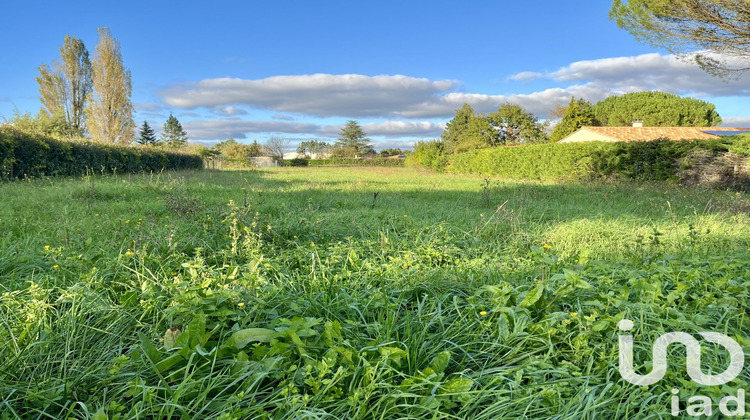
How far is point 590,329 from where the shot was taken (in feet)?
5.78

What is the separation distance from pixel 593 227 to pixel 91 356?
4946mm

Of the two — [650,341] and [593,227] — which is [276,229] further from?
[593,227]

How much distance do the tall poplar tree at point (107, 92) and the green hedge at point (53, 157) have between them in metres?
16.2

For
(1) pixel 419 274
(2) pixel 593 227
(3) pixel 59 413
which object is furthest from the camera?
(2) pixel 593 227

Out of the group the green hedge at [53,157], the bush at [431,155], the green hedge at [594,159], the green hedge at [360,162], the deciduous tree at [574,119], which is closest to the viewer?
the green hedge at [53,157]

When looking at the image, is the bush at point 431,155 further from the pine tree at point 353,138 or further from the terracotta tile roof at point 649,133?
the pine tree at point 353,138

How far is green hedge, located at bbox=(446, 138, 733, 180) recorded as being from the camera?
11773 mm

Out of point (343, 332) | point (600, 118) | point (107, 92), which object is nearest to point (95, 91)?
point (107, 92)

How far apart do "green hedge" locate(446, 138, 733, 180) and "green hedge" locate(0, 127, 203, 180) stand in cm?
1588

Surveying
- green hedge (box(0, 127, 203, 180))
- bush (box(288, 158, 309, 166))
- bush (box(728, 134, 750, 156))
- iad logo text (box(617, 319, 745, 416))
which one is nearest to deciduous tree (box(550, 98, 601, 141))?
bush (box(728, 134, 750, 156))

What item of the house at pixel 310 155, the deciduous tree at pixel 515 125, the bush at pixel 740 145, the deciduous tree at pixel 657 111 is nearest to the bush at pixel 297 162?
the house at pixel 310 155

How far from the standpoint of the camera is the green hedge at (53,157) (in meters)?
9.15

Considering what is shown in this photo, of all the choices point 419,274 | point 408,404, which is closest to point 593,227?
point 419,274

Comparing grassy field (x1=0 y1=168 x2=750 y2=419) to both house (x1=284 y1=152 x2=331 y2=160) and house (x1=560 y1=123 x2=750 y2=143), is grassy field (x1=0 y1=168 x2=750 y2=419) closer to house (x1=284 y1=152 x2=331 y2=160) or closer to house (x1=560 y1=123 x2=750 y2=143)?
house (x1=560 y1=123 x2=750 y2=143)
